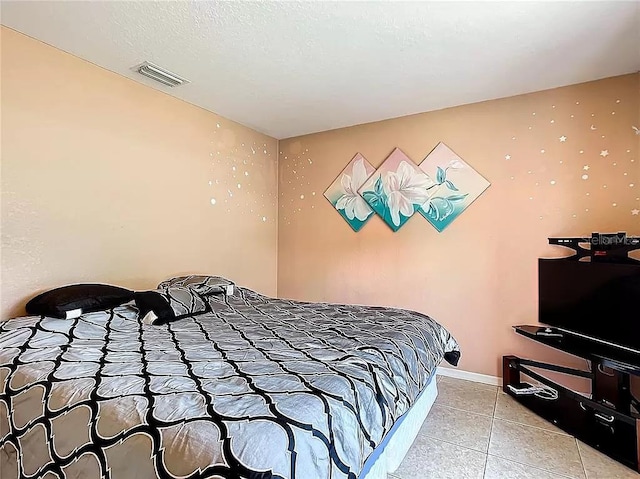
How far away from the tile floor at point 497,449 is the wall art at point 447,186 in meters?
1.64

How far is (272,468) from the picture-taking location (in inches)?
33.6

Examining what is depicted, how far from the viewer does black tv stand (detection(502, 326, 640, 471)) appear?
2.00 meters

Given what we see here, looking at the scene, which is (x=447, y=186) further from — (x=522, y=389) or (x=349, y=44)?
(x=522, y=389)

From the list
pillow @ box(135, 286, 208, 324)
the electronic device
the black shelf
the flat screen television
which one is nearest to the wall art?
the flat screen television

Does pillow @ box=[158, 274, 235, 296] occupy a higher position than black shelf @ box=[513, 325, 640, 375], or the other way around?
pillow @ box=[158, 274, 235, 296]

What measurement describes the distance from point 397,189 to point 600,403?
2313mm

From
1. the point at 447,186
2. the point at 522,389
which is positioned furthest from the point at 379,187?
the point at 522,389

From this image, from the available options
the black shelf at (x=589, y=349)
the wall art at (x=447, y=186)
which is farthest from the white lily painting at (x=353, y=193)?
the black shelf at (x=589, y=349)

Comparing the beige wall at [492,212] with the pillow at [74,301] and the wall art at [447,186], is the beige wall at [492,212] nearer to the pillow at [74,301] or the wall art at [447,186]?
the wall art at [447,186]

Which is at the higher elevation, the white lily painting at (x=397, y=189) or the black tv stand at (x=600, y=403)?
the white lily painting at (x=397, y=189)

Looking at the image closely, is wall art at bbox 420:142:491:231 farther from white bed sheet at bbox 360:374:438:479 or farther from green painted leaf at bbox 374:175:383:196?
white bed sheet at bbox 360:374:438:479

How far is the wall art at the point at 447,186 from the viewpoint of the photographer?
10.8 feet

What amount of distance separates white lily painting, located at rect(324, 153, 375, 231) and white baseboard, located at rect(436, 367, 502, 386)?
1.67 meters

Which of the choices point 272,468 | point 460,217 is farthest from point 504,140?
point 272,468
